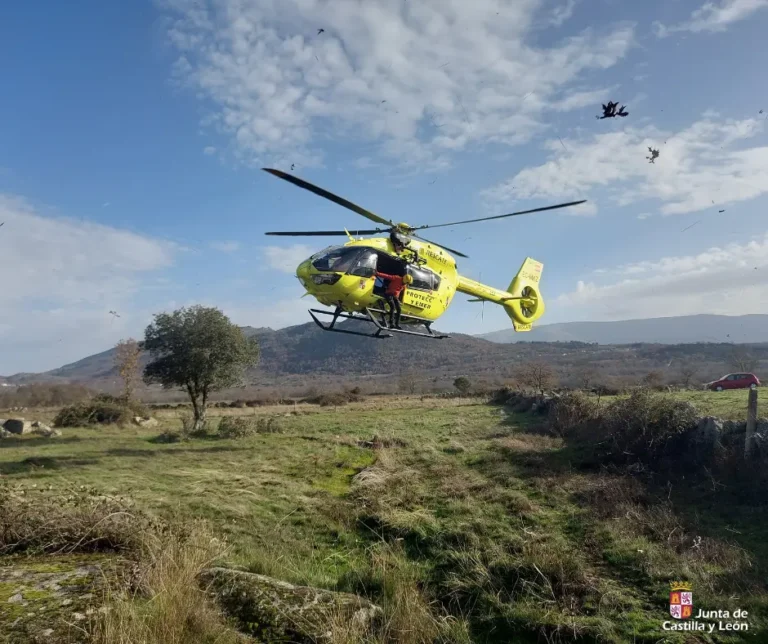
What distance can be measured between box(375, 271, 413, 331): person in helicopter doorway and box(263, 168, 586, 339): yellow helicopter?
0.14m

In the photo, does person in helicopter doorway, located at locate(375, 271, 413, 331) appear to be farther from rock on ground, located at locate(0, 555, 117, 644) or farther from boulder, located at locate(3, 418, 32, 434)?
boulder, located at locate(3, 418, 32, 434)

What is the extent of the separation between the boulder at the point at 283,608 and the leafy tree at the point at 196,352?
921 inches

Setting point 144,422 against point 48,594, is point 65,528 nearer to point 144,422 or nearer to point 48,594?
point 48,594

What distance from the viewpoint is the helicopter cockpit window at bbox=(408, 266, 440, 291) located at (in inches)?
655

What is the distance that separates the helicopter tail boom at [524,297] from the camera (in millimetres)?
22797

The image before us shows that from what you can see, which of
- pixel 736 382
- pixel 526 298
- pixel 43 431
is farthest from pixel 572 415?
pixel 43 431

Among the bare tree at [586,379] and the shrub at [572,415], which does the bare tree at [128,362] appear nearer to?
the shrub at [572,415]

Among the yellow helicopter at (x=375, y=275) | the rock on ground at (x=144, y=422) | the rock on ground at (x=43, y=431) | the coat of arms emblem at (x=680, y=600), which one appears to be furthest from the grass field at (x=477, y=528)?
the rock on ground at (x=144, y=422)

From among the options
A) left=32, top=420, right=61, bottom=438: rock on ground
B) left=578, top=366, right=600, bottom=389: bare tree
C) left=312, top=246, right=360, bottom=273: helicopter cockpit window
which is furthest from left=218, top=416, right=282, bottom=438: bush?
left=578, top=366, right=600, bottom=389: bare tree

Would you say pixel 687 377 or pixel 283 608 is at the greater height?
pixel 283 608

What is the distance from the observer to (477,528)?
9680mm

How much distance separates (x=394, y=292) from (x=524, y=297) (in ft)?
33.8

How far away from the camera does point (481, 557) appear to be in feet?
26.7

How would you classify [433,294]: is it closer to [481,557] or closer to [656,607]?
[481,557]
